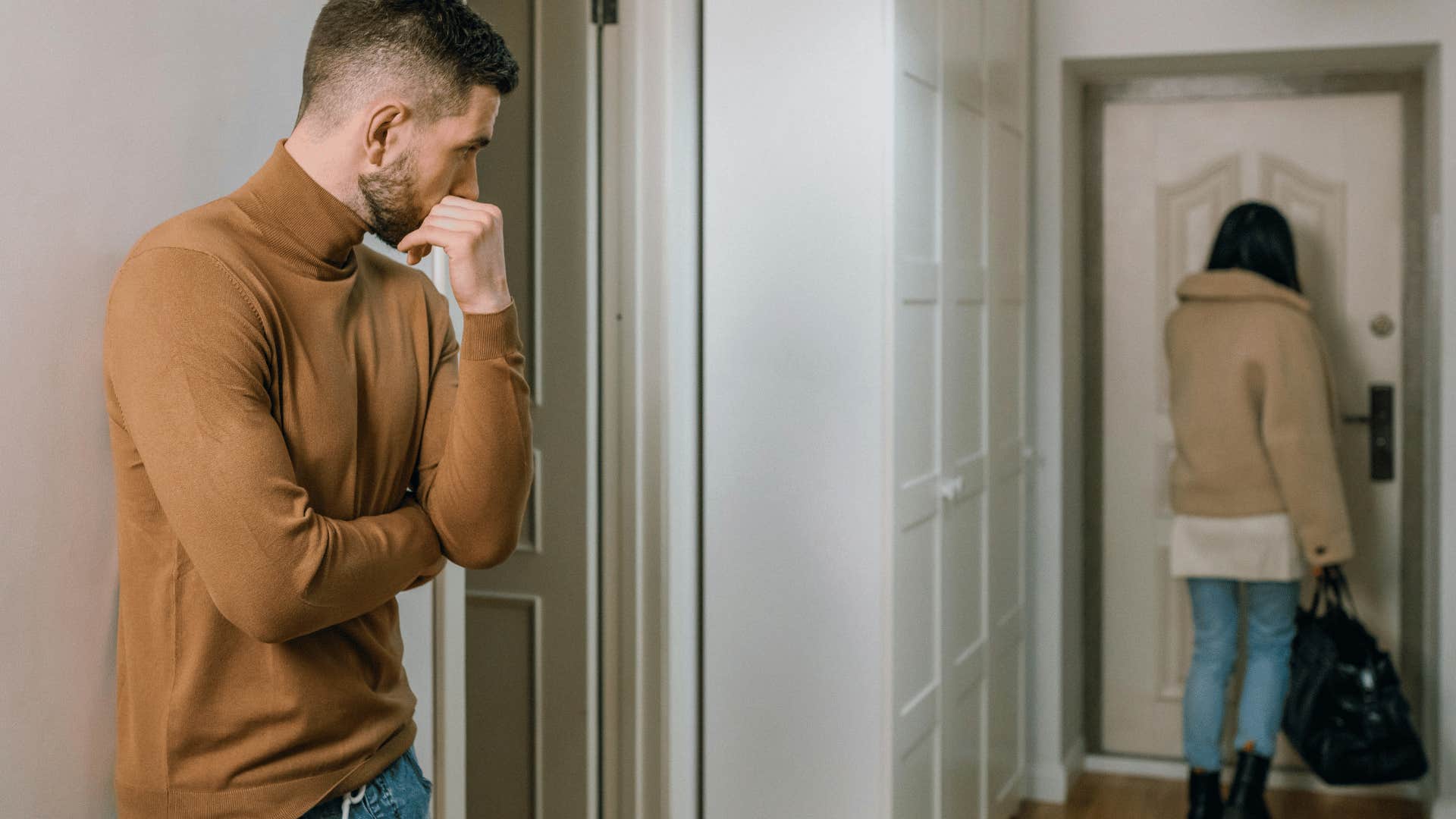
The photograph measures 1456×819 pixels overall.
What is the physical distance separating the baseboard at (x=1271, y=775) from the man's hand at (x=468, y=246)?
3.25 meters

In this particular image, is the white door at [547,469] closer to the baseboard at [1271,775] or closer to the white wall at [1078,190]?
the white wall at [1078,190]

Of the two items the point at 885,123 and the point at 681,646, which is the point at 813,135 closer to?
the point at 885,123

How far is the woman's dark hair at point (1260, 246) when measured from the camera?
327cm

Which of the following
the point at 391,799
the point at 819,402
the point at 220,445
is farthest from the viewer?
the point at 819,402

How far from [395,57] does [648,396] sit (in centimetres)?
136

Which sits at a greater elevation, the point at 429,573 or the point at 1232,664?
the point at 429,573

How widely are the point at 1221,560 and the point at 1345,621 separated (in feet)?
1.15

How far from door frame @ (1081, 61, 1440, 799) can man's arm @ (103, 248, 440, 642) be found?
3238mm

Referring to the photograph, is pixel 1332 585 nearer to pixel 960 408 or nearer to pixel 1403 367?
pixel 1403 367

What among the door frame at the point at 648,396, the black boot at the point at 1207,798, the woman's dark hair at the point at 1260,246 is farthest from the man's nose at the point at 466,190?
the black boot at the point at 1207,798

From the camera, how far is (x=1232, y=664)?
338cm

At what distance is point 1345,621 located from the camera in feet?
10.7

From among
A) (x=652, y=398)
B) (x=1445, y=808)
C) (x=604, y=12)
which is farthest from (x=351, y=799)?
(x=1445, y=808)

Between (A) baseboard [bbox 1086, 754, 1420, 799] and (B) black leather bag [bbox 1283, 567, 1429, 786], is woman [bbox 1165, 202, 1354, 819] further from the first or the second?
(A) baseboard [bbox 1086, 754, 1420, 799]
